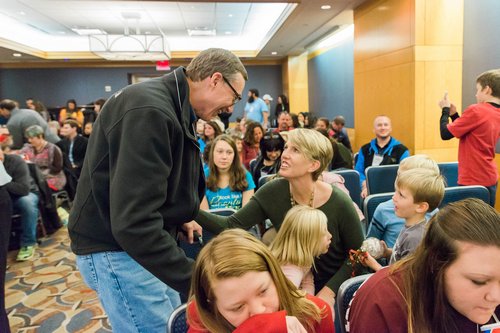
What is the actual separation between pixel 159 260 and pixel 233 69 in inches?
27.6

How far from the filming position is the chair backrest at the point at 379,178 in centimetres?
334

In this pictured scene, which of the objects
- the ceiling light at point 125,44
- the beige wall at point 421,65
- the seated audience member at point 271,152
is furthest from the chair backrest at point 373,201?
the ceiling light at point 125,44

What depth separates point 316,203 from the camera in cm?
183

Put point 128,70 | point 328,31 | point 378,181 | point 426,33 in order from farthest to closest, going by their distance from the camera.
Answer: point 128,70 < point 328,31 < point 426,33 < point 378,181

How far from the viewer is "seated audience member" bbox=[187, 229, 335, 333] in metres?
1.01

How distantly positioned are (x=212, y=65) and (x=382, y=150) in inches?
122

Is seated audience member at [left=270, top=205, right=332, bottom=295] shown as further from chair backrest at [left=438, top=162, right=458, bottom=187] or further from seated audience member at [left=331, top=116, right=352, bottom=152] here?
seated audience member at [left=331, top=116, right=352, bottom=152]

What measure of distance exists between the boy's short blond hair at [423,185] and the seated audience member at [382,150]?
1909mm

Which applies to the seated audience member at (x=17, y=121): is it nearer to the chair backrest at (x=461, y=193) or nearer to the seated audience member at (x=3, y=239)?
the seated audience member at (x=3, y=239)

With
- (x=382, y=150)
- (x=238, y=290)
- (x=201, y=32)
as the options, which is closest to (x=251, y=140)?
(x=382, y=150)

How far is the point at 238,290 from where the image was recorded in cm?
100

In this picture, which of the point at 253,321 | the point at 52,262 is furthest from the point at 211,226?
the point at 52,262

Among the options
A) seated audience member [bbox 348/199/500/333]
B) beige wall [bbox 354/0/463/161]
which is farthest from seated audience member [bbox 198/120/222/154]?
seated audience member [bbox 348/199/500/333]

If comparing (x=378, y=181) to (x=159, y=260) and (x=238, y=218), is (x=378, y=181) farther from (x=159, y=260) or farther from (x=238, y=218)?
(x=159, y=260)
